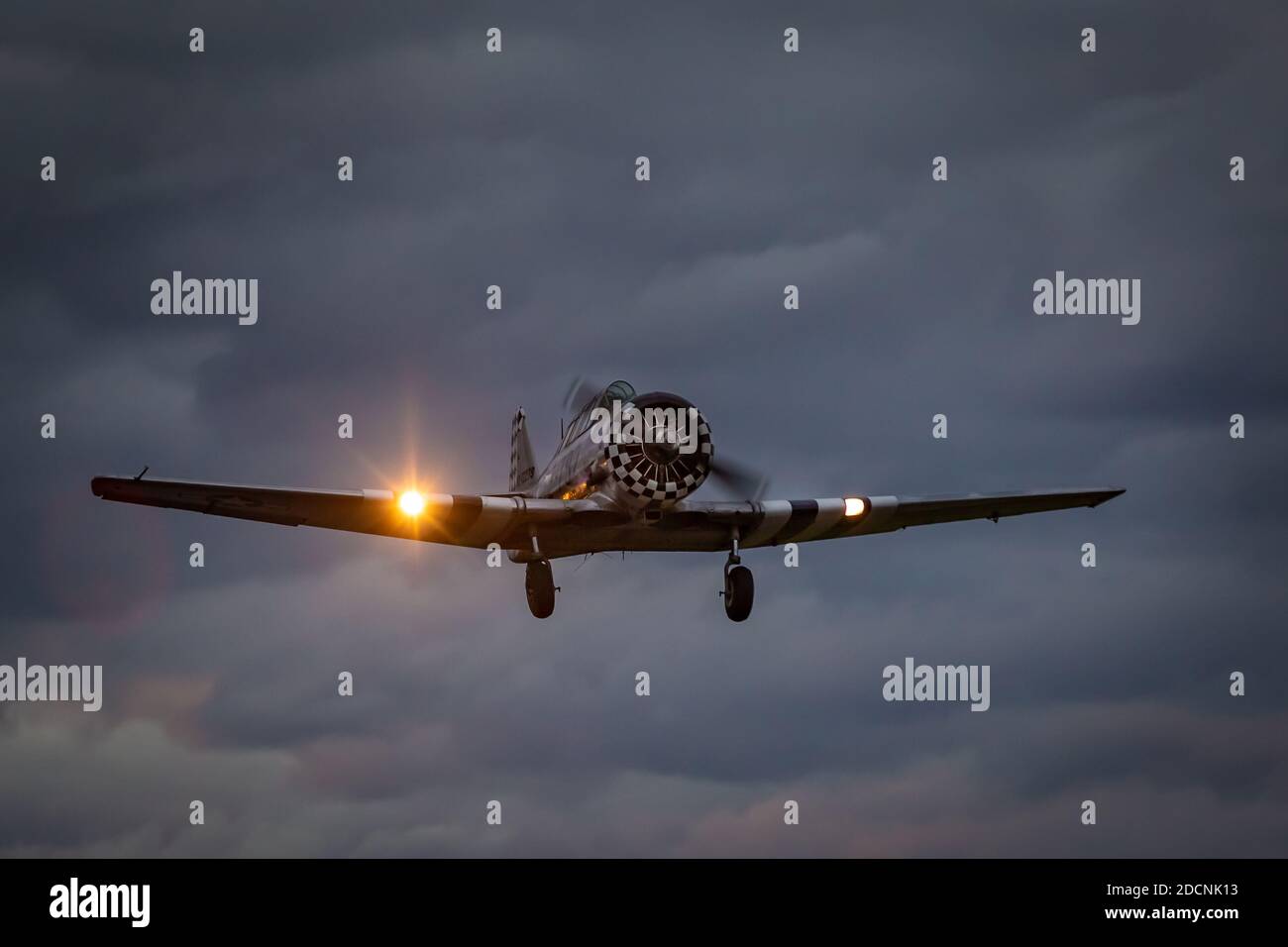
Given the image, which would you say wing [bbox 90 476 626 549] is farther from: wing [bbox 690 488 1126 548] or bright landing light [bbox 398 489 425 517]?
wing [bbox 690 488 1126 548]

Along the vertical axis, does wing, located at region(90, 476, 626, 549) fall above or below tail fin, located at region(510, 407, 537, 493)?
below

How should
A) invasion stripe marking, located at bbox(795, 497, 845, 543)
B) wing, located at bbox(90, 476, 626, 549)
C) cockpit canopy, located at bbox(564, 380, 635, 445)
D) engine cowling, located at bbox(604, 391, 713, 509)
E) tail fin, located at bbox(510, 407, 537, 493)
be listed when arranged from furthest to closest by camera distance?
tail fin, located at bbox(510, 407, 537, 493), invasion stripe marking, located at bbox(795, 497, 845, 543), cockpit canopy, located at bbox(564, 380, 635, 445), engine cowling, located at bbox(604, 391, 713, 509), wing, located at bbox(90, 476, 626, 549)

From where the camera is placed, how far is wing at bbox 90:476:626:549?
32062 millimetres

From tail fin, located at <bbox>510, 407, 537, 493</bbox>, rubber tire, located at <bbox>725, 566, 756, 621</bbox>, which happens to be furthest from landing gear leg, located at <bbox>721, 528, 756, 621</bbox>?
tail fin, located at <bbox>510, 407, 537, 493</bbox>

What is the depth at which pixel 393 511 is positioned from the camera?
3350 centimetres

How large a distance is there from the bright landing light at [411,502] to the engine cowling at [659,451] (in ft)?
12.1

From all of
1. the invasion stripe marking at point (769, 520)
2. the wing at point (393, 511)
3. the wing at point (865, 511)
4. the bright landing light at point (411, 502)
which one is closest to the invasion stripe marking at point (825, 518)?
the wing at point (865, 511)

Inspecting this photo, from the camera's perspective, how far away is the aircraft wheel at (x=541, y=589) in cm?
3572

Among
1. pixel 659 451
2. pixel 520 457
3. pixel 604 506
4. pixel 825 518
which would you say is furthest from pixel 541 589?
pixel 520 457

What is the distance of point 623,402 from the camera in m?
33.7

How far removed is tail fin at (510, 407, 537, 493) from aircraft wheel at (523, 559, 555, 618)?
9.26 m
